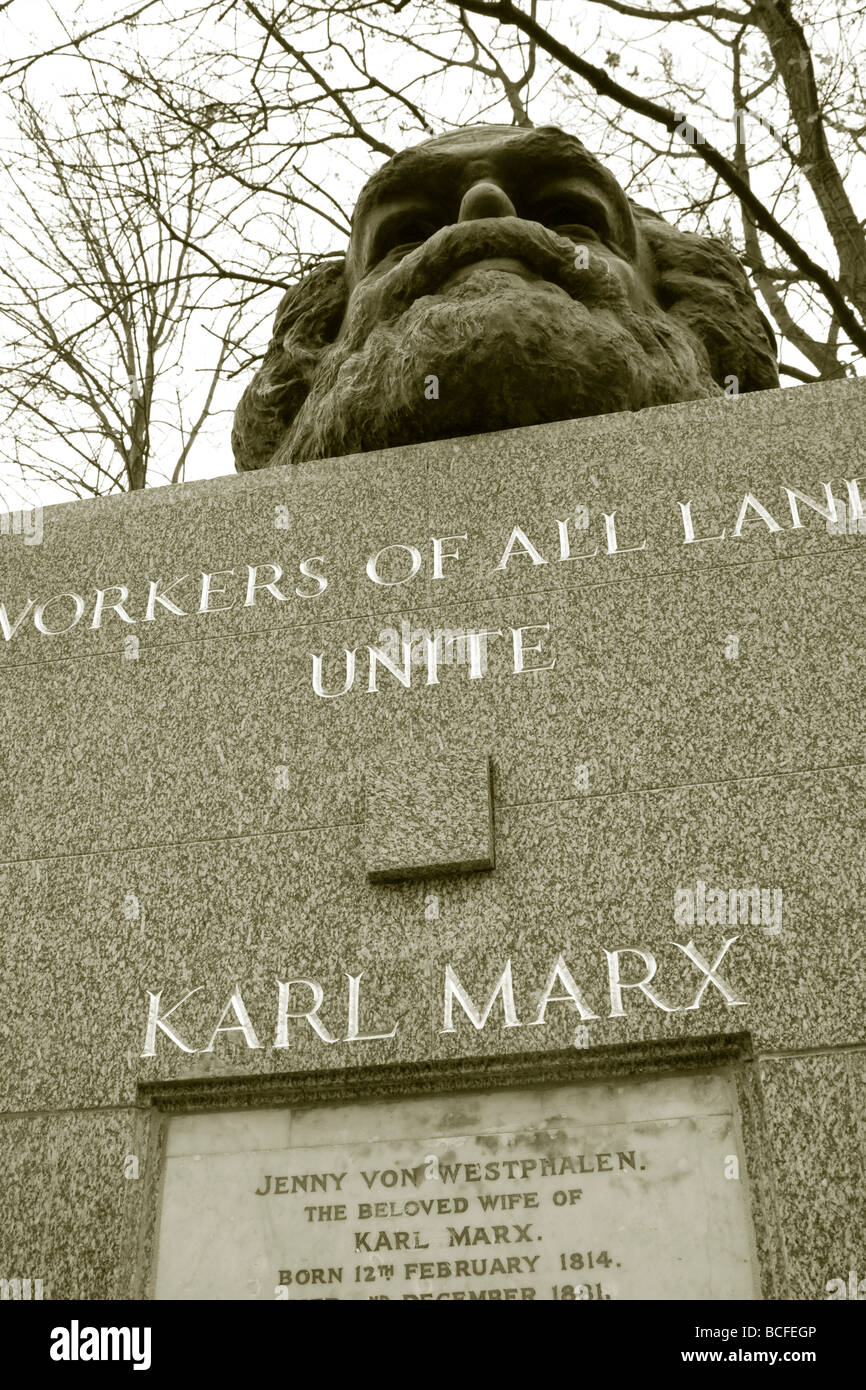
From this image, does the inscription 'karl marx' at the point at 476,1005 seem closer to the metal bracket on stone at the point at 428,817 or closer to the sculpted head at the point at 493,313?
the metal bracket on stone at the point at 428,817

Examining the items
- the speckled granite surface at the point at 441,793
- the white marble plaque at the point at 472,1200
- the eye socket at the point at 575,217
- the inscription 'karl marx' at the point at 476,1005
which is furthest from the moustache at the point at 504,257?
the white marble plaque at the point at 472,1200

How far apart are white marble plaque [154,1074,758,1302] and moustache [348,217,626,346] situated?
3210 millimetres

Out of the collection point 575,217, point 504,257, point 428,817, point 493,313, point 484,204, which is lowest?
point 428,817

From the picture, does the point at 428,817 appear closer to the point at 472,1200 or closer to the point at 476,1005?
the point at 476,1005

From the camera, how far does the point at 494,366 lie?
534cm

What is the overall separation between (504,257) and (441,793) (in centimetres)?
235

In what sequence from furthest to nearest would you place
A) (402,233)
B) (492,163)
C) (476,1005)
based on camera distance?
(402,233) → (492,163) → (476,1005)

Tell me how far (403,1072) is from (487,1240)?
47cm

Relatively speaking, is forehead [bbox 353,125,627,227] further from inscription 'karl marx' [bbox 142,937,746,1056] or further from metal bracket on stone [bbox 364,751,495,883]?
inscription 'karl marx' [bbox 142,937,746,1056]

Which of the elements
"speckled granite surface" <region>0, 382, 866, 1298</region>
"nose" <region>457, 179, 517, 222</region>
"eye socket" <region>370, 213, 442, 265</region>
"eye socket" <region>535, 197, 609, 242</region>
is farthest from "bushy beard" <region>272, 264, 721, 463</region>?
"eye socket" <region>370, 213, 442, 265</region>

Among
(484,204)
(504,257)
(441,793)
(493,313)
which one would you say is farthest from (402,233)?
(441,793)

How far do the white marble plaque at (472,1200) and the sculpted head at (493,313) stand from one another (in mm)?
2611

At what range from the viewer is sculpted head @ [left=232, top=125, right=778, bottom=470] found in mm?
5395

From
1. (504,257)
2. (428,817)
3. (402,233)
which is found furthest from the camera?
(402,233)
